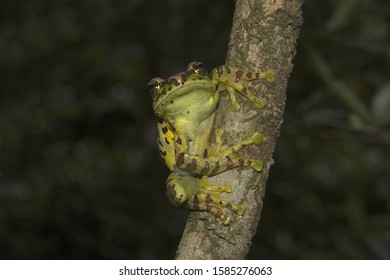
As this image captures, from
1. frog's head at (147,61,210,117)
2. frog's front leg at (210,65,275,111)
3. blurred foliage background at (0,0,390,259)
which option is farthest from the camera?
blurred foliage background at (0,0,390,259)

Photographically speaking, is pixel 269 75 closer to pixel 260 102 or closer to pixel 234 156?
pixel 260 102

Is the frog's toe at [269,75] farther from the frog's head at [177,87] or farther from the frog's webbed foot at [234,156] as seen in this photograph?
the frog's head at [177,87]

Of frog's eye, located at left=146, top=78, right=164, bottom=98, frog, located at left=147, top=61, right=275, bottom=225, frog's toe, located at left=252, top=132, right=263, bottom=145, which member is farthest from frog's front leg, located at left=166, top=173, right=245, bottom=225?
frog's eye, located at left=146, top=78, right=164, bottom=98

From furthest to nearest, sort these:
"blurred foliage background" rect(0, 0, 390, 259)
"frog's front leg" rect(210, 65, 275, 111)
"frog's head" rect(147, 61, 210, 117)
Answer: "blurred foliage background" rect(0, 0, 390, 259) → "frog's head" rect(147, 61, 210, 117) → "frog's front leg" rect(210, 65, 275, 111)

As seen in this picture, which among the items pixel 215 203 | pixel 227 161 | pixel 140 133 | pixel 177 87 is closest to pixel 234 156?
pixel 227 161

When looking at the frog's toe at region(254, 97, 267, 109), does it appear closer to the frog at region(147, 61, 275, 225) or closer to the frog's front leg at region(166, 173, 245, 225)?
the frog at region(147, 61, 275, 225)

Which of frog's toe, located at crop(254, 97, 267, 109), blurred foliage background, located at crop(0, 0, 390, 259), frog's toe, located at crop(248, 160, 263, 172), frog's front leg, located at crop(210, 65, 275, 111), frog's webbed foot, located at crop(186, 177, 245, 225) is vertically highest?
blurred foliage background, located at crop(0, 0, 390, 259)
